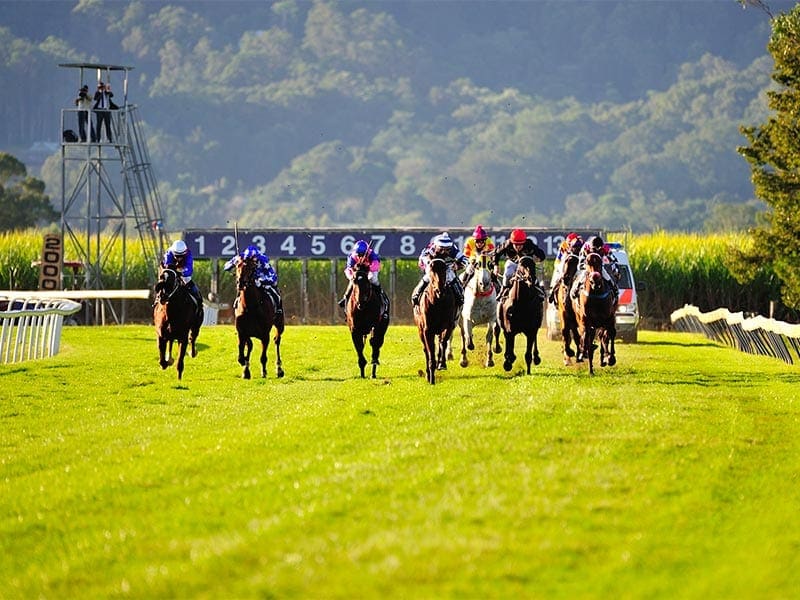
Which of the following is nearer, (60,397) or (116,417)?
(116,417)

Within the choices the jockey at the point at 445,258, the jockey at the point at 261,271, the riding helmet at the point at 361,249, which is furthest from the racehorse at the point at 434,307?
the jockey at the point at 261,271

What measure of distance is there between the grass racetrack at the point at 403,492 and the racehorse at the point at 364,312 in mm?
2450

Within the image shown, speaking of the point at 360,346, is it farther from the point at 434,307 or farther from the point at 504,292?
the point at 504,292

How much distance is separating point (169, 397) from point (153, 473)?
7.67m

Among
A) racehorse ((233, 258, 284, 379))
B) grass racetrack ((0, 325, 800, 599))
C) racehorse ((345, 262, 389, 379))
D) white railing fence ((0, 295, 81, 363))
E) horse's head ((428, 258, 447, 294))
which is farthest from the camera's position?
white railing fence ((0, 295, 81, 363))

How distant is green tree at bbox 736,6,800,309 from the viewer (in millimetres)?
42000

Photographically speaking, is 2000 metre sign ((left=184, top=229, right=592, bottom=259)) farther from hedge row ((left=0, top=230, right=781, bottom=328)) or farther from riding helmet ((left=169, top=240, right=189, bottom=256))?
riding helmet ((left=169, top=240, right=189, bottom=256))

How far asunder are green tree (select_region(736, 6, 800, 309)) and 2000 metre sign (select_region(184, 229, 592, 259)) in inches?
753

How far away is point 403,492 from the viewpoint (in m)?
10.9

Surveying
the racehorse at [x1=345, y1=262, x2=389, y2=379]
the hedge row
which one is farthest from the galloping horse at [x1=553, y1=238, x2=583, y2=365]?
the hedge row

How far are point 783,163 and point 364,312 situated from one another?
22.6m

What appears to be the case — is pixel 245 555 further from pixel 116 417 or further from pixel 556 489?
pixel 116 417

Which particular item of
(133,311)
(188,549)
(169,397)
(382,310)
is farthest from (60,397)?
Answer: (133,311)

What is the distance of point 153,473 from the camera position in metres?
12.1
